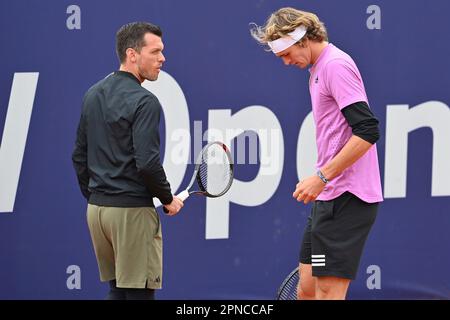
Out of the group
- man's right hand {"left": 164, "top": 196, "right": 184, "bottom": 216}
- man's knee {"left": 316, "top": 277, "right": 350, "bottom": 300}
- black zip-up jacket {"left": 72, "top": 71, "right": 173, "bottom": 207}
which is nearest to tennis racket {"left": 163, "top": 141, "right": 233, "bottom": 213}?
man's right hand {"left": 164, "top": 196, "right": 184, "bottom": 216}

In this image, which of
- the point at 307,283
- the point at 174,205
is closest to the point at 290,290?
the point at 307,283

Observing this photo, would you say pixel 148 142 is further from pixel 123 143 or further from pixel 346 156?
pixel 346 156

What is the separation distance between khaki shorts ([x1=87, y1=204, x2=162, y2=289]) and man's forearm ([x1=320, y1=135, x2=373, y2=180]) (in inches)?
31.8

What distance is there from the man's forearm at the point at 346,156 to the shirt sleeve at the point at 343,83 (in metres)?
0.16

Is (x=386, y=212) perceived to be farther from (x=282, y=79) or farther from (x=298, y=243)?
(x=282, y=79)

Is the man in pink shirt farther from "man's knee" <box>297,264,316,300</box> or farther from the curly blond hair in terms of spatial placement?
"man's knee" <box>297,264,316,300</box>

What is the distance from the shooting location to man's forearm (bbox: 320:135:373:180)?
4195 mm

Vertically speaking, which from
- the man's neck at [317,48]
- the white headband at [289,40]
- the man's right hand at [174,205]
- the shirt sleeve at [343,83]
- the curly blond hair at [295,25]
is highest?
the curly blond hair at [295,25]

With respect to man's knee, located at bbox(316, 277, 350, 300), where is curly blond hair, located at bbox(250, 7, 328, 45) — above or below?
above

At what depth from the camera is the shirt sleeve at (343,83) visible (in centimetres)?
421

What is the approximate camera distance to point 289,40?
4.45m

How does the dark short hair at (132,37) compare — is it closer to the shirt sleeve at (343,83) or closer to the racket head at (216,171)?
the racket head at (216,171)

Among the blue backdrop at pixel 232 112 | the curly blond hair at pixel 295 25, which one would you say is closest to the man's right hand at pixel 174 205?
the curly blond hair at pixel 295 25
